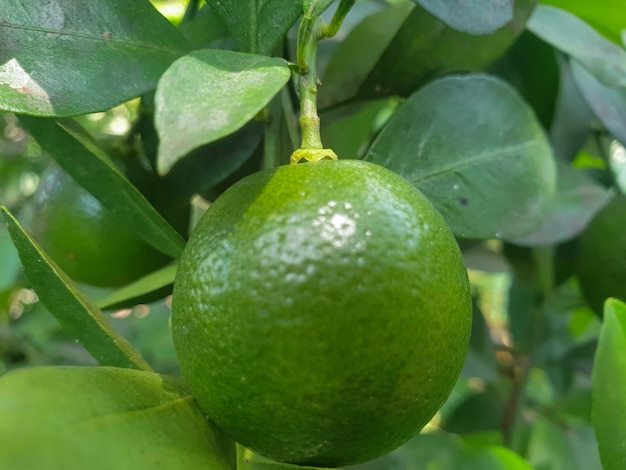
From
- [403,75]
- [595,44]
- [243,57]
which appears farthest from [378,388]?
[595,44]

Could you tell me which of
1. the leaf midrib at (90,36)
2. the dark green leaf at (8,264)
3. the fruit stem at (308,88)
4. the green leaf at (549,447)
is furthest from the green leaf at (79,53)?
the green leaf at (549,447)

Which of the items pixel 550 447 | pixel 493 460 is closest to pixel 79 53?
pixel 493 460

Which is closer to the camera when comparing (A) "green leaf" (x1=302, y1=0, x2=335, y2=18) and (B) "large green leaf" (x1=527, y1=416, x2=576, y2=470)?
(A) "green leaf" (x1=302, y1=0, x2=335, y2=18)

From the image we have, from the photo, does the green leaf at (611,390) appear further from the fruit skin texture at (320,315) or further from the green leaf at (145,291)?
the green leaf at (145,291)

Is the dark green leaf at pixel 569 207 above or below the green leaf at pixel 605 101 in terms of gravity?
below

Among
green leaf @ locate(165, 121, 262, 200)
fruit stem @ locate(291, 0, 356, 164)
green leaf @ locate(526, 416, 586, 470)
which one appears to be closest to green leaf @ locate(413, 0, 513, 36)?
fruit stem @ locate(291, 0, 356, 164)

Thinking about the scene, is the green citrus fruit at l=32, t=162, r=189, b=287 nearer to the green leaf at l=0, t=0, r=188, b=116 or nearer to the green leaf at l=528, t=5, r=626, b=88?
the green leaf at l=0, t=0, r=188, b=116
